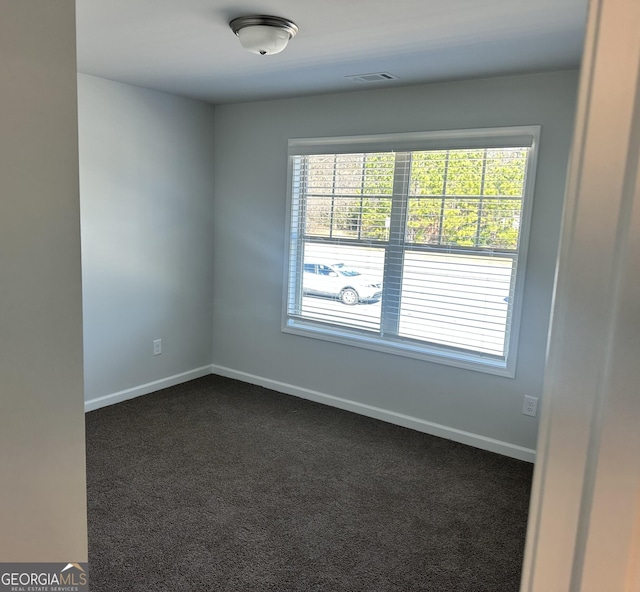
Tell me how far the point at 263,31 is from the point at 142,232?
211 centimetres

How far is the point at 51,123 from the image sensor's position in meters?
1.22

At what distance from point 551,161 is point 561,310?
288 cm

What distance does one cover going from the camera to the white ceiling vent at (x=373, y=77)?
3.17 m

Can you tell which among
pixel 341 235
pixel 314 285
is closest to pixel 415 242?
pixel 341 235

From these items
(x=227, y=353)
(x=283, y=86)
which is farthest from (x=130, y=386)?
(x=283, y=86)

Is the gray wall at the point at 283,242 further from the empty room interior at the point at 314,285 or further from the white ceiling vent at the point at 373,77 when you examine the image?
the white ceiling vent at the point at 373,77

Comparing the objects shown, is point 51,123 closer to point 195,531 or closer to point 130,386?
point 195,531

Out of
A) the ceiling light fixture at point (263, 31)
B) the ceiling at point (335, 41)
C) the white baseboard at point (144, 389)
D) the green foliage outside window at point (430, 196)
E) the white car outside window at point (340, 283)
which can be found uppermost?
the ceiling at point (335, 41)

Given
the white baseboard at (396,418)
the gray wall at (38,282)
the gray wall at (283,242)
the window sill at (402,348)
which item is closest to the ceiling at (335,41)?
the gray wall at (283,242)

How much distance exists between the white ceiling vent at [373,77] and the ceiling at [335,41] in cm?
6

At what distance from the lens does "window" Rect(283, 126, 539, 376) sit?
321 centimetres

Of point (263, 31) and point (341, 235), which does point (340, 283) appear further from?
point (263, 31)

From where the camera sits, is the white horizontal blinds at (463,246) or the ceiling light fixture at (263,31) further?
the white horizontal blinds at (463,246)

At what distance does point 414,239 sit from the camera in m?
3.55
